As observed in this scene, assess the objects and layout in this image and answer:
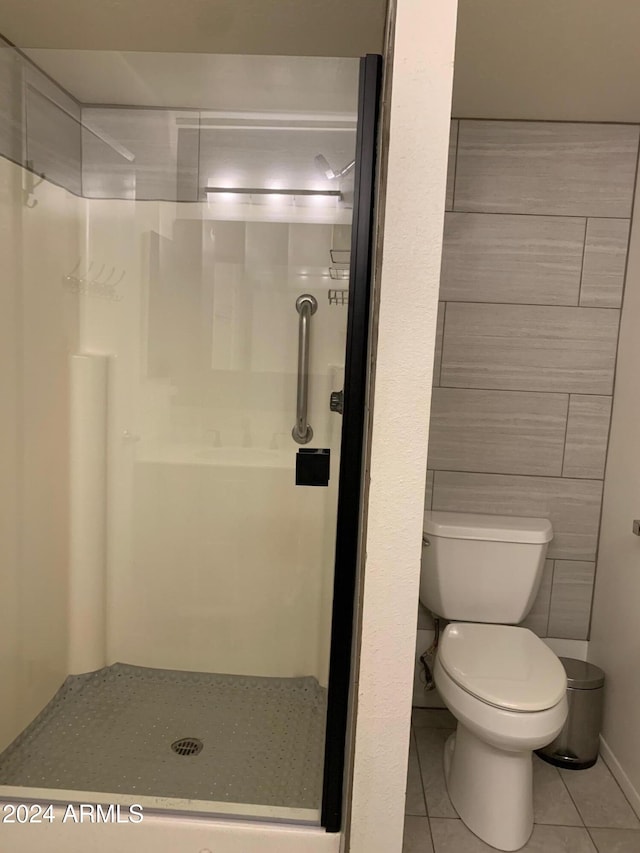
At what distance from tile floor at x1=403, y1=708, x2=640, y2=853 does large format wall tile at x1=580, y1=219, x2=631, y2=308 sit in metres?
1.57

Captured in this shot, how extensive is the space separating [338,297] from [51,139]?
92 centimetres

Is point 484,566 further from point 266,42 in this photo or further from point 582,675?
point 266,42

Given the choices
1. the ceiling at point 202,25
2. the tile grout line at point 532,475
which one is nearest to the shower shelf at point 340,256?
the ceiling at point 202,25

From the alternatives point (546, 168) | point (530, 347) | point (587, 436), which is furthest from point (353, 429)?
point (546, 168)

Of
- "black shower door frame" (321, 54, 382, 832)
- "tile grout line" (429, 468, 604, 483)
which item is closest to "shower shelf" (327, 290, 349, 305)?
"black shower door frame" (321, 54, 382, 832)

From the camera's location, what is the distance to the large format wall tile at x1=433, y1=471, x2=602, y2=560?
7.79 feet

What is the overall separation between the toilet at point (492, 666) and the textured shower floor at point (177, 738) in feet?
1.59

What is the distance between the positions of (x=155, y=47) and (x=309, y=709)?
6.09ft

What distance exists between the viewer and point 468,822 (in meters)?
1.93

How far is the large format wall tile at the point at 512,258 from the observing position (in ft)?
7.47

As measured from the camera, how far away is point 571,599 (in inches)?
95.8

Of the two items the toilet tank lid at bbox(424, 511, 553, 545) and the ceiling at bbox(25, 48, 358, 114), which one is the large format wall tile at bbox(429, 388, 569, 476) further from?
the ceiling at bbox(25, 48, 358, 114)

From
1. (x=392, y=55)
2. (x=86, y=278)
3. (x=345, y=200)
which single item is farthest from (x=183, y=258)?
(x=392, y=55)

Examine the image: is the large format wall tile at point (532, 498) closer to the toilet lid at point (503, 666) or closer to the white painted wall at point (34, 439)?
the toilet lid at point (503, 666)
